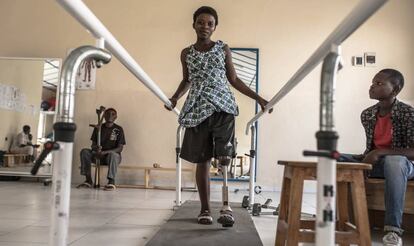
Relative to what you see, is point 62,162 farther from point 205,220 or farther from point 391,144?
point 391,144

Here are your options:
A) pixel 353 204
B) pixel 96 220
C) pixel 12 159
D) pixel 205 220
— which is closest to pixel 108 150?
pixel 12 159

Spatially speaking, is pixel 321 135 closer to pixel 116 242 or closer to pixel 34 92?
pixel 116 242

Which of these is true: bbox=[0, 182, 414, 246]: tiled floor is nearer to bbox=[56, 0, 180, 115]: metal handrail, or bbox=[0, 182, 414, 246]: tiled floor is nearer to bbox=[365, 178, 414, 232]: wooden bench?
bbox=[365, 178, 414, 232]: wooden bench

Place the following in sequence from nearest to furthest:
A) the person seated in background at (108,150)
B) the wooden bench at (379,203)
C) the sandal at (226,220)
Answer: the sandal at (226,220), the wooden bench at (379,203), the person seated in background at (108,150)

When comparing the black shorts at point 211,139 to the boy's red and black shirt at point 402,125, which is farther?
the boy's red and black shirt at point 402,125

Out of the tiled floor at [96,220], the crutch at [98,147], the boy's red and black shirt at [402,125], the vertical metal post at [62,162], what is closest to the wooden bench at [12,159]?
the crutch at [98,147]

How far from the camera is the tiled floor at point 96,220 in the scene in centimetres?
196

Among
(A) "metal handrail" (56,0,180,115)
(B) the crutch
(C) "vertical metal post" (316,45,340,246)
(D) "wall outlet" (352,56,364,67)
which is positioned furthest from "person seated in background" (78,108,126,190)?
(C) "vertical metal post" (316,45,340,246)

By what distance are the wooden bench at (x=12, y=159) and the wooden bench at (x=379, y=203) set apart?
4.34 meters

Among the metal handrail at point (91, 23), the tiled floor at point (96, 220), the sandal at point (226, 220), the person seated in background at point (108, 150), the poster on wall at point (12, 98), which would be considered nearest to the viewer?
the metal handrail at point (91, 23)

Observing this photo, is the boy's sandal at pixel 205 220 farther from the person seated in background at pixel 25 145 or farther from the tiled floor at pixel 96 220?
the person seated in background at pixel 25 145

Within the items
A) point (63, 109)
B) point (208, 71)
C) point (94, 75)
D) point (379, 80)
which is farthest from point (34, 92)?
point (63, 109)

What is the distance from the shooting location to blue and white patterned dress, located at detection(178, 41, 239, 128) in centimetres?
209

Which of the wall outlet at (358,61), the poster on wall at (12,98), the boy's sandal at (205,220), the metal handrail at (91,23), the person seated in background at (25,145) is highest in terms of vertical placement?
the wall outlet at (358,61)
